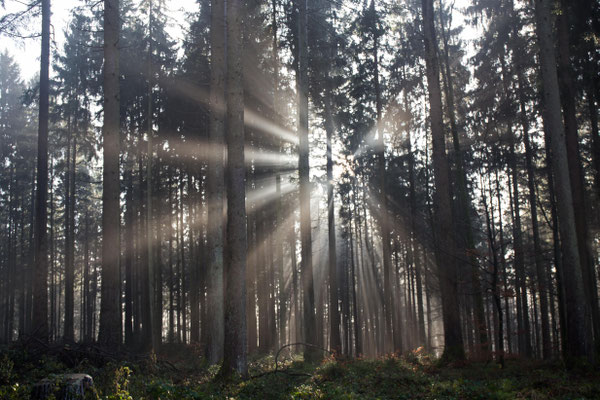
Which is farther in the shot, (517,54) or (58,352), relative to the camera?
(517,54)

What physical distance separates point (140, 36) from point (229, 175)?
59.0 ft

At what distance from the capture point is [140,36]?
80.4ft

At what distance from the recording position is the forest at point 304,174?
10617mm

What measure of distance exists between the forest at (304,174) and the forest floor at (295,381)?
0.08 metres

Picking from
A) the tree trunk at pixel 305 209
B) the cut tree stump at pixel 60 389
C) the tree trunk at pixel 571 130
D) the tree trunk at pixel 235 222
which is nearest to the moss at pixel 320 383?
the cut tree stump at pixel 60 389

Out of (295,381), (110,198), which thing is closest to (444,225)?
(295,381)

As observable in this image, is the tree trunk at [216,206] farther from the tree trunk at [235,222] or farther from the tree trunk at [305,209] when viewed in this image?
the tree trunk at [235,222]

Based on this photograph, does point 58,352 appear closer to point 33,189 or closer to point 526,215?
point 33,189

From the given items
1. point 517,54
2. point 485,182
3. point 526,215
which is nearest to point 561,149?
point 517,54

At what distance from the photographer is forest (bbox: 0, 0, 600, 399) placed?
1062 cm

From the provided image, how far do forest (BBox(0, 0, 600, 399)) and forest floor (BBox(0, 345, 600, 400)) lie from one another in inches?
3.1

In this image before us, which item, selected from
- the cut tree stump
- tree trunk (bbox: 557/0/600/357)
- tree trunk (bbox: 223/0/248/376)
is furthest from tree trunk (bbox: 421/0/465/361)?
the cut tree stump

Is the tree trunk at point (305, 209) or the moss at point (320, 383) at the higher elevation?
the tree trunk at point (305, 209)

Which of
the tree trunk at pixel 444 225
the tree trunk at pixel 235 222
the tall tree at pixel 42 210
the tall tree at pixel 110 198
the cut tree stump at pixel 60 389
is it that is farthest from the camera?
the tall tree at pixel 42 210
